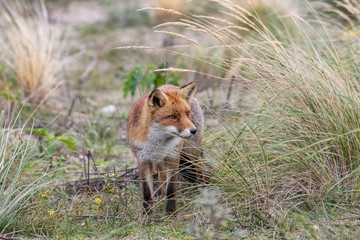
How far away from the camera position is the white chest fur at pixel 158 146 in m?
5.74

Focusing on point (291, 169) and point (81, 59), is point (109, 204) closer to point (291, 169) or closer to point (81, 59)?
→ point (291, 169)

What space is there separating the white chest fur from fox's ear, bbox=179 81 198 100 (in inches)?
14.5

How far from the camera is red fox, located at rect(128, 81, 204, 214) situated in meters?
5.68

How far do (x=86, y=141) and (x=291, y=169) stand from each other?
3048mm

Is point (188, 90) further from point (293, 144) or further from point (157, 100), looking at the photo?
point (293, 144)

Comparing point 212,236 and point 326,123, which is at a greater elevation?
point 326,123

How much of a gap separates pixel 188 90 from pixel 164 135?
42 centimetres

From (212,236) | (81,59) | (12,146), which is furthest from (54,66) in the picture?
(212,236)

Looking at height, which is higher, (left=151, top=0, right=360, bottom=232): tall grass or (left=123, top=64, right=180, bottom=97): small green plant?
(left=151, top=0, right=360, bottom=232): tall grass

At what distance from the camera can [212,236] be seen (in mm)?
4711

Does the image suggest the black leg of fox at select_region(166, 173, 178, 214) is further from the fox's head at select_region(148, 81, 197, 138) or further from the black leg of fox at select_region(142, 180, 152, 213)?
the fox's head at select_region(148, 81, 197, 138)

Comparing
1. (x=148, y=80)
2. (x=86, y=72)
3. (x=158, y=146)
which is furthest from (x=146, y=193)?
(x=86, y=72)

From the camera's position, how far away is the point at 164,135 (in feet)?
18.8

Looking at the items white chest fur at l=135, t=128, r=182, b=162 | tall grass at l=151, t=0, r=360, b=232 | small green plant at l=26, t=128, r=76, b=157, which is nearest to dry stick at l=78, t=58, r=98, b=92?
small green plant at l=26, t=128, r=76, b=157
